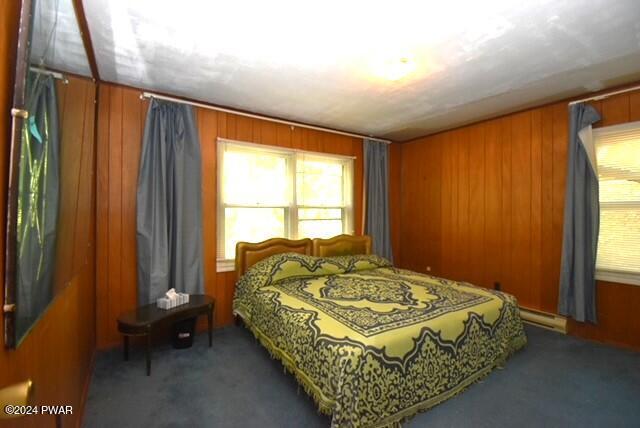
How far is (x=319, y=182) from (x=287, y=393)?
8.87 feet

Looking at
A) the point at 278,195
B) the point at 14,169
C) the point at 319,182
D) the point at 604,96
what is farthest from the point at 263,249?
the point at 604,96

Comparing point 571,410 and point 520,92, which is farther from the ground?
point 520,92

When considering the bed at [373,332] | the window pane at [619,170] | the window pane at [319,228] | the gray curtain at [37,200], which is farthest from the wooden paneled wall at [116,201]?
the window pane at [619,170]

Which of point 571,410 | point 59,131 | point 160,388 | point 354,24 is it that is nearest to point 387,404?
point 571,410

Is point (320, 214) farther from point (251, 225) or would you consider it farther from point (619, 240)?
point (619, 240)

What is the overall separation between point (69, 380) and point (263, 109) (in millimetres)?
2864

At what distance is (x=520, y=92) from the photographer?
2.94 m

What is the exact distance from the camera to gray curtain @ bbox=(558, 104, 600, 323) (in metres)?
2.87

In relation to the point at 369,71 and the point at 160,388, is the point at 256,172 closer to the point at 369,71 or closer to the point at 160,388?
the point at 369,71

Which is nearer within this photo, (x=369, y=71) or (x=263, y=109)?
(x=369, y=71)

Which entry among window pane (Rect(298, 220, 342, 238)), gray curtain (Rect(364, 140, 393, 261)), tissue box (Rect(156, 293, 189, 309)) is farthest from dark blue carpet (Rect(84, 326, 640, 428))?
gray curtain (Rect(364, 140, 393, 261))

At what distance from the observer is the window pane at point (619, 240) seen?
2.71m

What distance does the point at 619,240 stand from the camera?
2799mm

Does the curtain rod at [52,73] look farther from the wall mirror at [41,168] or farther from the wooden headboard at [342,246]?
the wooden headboard at [342,246]
